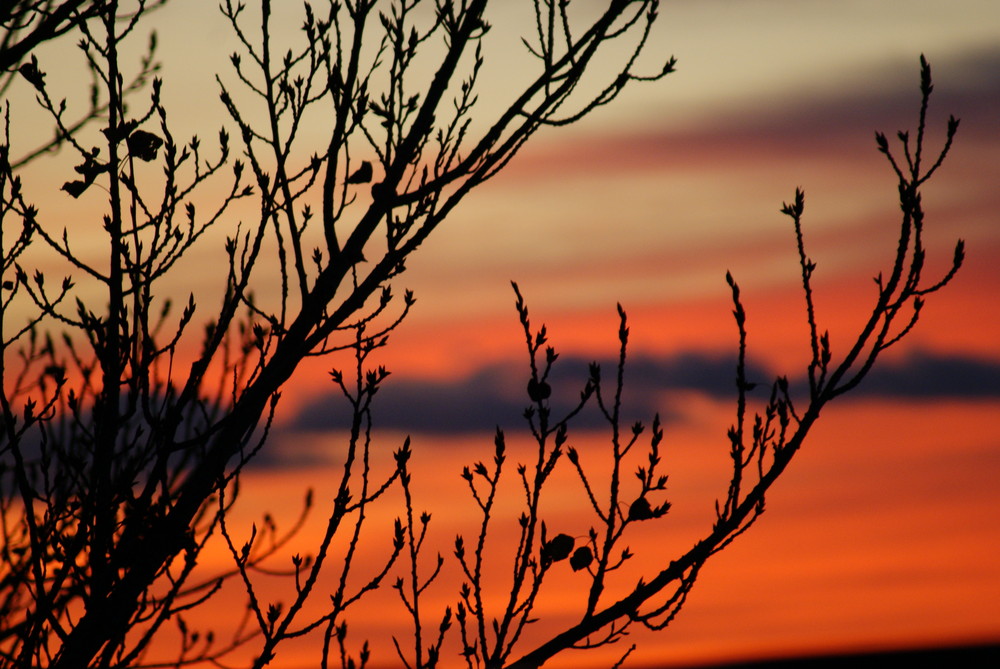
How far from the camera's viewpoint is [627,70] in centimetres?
429

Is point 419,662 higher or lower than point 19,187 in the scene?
lower

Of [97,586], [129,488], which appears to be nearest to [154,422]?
[129,488]

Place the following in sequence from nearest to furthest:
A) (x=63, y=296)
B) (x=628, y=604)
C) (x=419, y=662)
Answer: (x=628, y=604), (x=419, y=662), (x=63, y=296)

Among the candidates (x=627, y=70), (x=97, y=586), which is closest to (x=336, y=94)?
(x=627, y=70)

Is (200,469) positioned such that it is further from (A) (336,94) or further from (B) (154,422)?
(A) (336,94)

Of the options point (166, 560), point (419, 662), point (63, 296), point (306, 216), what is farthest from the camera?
point (63, 296)

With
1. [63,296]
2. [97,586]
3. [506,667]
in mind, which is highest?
[63,296]

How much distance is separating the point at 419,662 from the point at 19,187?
2814 mm

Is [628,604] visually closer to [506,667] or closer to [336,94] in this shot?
[506,667]

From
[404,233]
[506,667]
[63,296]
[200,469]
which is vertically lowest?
[506,667]

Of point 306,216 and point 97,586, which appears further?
point 306,216

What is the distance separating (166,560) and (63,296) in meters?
2.27

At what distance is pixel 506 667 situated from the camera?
409 cm

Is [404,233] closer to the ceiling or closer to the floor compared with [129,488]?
closer to the ceiling
